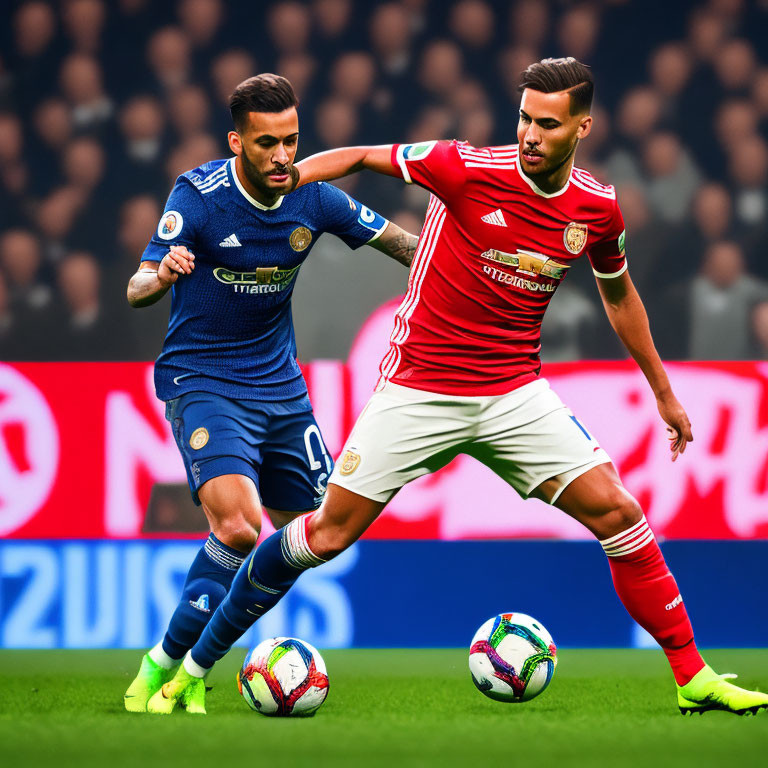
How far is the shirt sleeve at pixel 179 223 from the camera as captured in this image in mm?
3967

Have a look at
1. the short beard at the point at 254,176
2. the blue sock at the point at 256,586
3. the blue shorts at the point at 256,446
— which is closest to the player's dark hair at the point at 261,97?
the short beard at the point at 254,176

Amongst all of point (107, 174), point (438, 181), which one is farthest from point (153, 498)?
point (438, 181)

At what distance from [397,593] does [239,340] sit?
6.73 ft

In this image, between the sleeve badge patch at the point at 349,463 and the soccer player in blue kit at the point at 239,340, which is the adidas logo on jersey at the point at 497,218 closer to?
the soccer player in blue kit at the point at 239,340

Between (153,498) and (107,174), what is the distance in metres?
1.59

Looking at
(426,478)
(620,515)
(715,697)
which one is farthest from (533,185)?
(426,478)

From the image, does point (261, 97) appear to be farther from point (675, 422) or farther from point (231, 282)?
point (675, 422)

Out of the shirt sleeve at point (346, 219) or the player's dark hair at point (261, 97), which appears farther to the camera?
the shirt sleeve at point (346, 219)

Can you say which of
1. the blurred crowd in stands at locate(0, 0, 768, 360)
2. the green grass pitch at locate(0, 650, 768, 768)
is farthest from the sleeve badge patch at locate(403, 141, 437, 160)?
the blurred crowd in stands at locate(0, 0, 768, 360)

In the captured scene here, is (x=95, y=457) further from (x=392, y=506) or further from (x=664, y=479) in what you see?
(x=664, y=479)

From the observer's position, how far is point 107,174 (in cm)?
616

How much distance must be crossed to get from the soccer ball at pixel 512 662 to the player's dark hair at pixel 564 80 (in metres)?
1.61

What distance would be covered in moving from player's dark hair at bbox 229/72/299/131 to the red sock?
1.66 meters

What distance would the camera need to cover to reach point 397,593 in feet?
19.2
